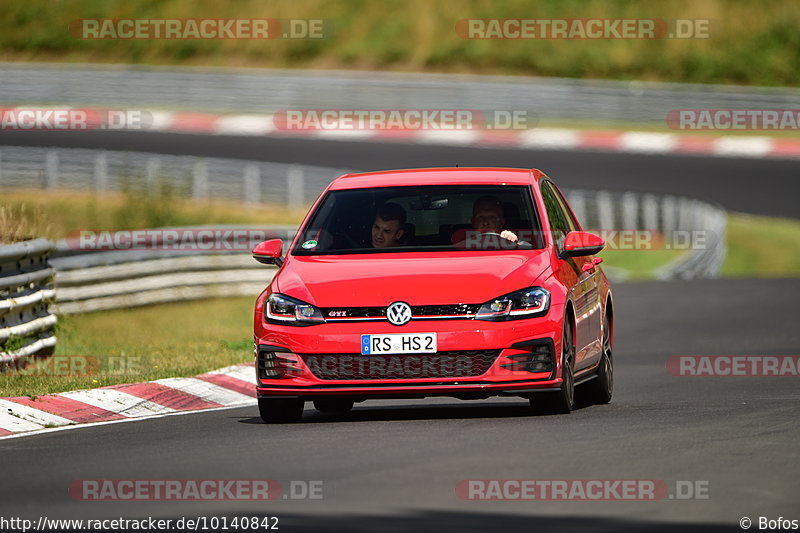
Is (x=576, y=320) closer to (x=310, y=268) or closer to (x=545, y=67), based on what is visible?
(x=310, y=268)

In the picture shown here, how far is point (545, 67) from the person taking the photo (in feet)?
169

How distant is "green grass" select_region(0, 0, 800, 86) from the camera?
51.1 metres

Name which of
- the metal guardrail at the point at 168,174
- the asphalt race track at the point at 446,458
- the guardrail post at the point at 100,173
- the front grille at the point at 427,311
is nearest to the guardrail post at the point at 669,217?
the metal guardrail at the point at 168,174

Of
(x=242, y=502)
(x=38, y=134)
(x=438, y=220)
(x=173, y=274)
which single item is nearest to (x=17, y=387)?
(x=438, y=220)

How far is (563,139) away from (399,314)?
31.7 metres

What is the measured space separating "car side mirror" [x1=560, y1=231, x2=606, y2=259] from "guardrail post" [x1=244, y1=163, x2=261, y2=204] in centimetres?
2352

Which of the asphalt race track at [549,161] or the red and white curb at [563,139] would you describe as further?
the red and white curb at [563,139]

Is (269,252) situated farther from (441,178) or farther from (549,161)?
(549,161)

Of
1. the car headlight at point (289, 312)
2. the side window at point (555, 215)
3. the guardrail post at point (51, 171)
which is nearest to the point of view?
the car headlight at point (289, 312)

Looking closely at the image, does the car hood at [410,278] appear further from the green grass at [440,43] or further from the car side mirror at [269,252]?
the green grass at [440,43]

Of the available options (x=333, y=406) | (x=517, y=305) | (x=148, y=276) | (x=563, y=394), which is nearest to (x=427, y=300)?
(x=517, y=305)

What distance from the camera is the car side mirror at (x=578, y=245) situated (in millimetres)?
10938

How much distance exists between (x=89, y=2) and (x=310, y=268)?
49.4 m

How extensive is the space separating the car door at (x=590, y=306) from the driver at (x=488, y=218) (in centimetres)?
66
